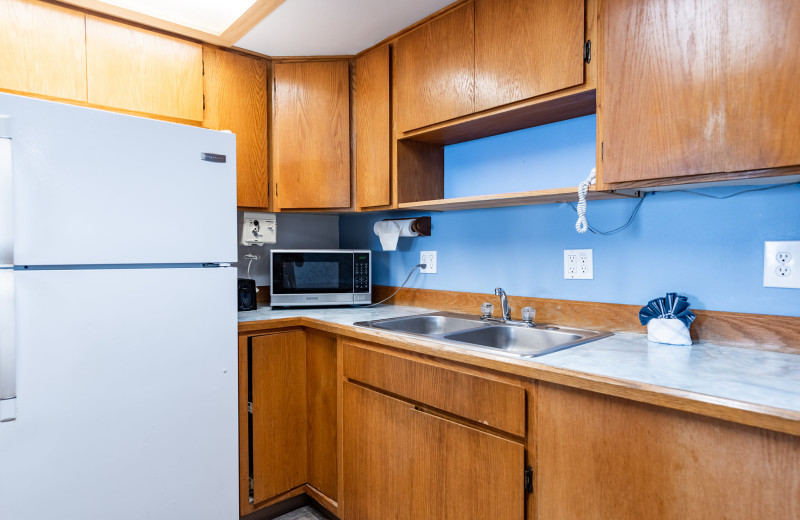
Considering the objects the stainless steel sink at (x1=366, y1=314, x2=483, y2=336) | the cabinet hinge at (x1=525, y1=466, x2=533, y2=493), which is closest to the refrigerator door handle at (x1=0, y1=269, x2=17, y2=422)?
the stainless steel sink at (x1=366, y1=314, x2=483, y2=336)

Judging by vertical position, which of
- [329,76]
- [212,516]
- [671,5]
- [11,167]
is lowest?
[212,516]

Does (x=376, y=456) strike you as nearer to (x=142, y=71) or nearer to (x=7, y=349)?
(x=7, y=349)

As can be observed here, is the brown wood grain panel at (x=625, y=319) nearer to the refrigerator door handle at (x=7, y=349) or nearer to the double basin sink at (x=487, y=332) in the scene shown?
the double basin sink at (x=487, y=332)

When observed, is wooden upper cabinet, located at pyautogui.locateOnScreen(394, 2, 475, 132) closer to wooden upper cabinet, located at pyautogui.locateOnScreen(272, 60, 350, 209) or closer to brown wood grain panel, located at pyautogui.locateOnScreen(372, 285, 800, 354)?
wooden upper cabinet, located at pyautogui.locateOnScreen(272, 60, 350, 209)

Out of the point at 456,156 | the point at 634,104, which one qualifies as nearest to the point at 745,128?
the point at 634,104


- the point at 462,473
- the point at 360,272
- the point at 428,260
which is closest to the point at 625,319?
the point at 462,473

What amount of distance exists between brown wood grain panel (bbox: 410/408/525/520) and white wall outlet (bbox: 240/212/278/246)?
1.25 meters

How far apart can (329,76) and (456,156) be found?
725 millimetres

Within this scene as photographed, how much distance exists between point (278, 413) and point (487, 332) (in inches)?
36.7

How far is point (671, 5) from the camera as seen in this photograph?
43.4 inches

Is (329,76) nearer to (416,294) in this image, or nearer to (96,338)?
(416,294)

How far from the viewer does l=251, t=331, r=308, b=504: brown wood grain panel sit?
1795 mm

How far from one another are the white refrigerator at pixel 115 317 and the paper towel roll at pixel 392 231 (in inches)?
31.1

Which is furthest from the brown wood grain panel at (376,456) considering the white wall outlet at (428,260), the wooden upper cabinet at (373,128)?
the wooden upper cabinet at (373,128)
